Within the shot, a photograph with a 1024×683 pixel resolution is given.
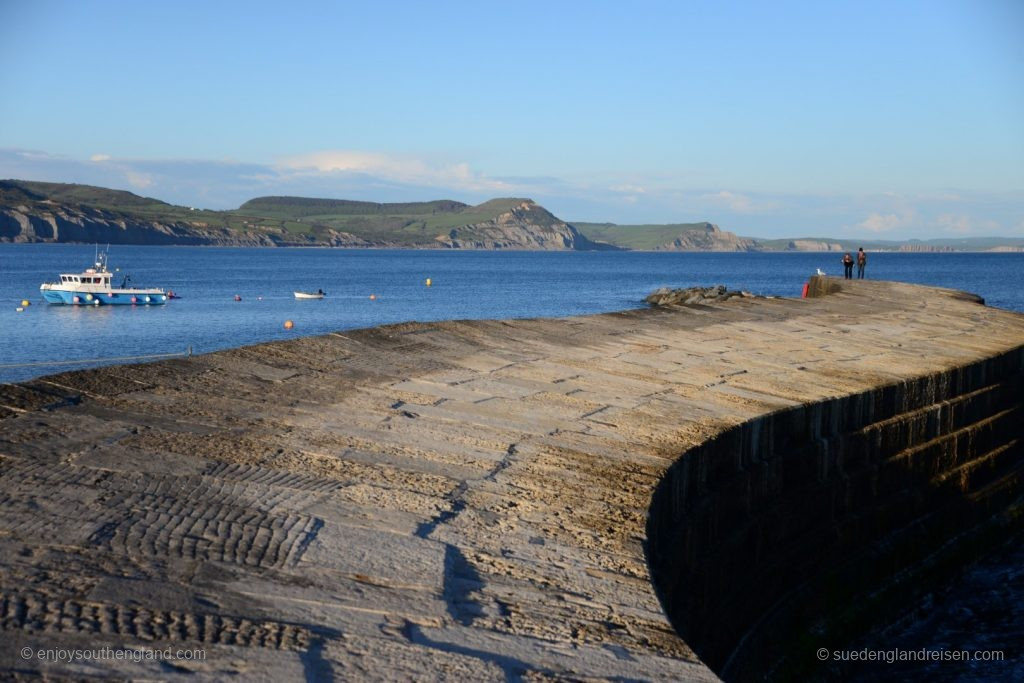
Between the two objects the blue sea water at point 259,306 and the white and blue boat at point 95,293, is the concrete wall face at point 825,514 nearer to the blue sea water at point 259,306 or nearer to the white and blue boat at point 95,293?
the blue sea water at point 259,306

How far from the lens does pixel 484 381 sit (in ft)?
25.7

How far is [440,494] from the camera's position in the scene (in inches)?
191

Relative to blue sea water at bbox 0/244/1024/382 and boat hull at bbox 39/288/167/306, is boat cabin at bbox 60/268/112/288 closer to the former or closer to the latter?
boat hull at bbox 39/288/167/306

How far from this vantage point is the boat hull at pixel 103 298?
6075 cm

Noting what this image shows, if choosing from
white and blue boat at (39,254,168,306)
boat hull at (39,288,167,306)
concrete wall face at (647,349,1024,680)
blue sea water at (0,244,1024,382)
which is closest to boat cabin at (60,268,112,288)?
white and blue boat at (39,254,168,306)

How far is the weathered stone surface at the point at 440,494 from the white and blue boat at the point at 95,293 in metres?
54.4

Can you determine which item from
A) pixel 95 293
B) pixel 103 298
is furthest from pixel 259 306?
pixel 95 293

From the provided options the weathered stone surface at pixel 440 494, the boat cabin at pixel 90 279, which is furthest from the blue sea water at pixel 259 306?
the weathered stone surface at pixel 440 494

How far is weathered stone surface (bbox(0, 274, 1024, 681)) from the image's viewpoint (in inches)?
128

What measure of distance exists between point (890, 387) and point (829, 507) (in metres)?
1.39

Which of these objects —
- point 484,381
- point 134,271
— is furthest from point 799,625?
point 134,271

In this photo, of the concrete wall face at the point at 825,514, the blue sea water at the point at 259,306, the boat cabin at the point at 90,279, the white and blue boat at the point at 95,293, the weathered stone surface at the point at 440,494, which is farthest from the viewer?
the boat cabin at the point at 90,279

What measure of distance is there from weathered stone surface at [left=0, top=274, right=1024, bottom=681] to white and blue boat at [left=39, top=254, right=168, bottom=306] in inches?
2143

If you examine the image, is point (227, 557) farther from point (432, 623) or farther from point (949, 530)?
point (949, 530)
